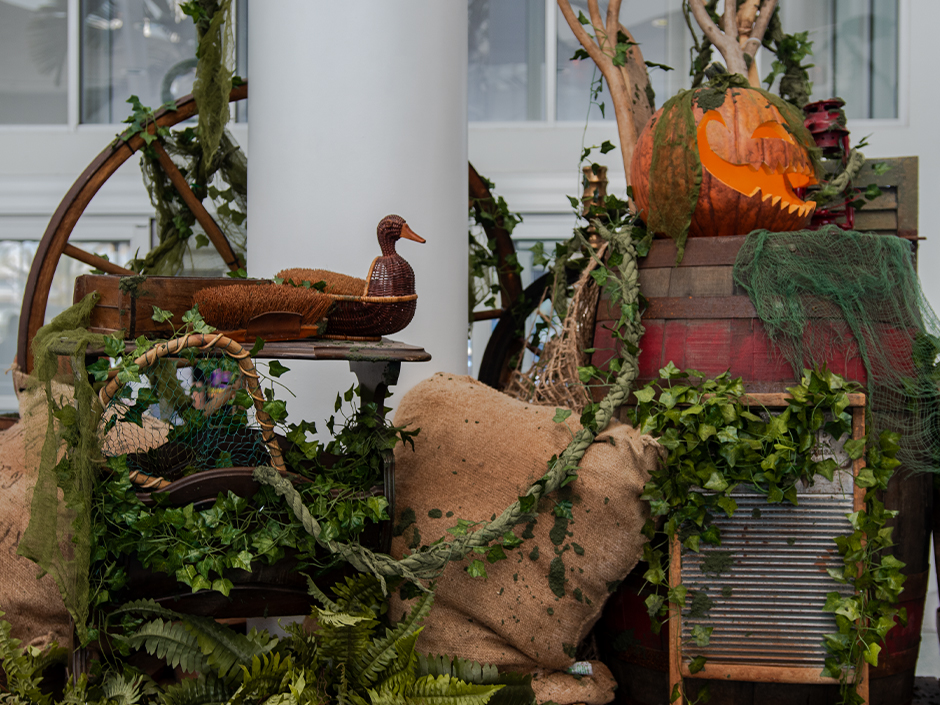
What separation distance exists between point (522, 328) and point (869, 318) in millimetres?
1088

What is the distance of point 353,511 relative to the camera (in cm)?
130

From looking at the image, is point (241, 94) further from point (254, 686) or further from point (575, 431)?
point (254, 686)

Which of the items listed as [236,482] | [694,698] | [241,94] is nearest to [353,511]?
[236,482]

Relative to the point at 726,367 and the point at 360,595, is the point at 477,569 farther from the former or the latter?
the point at 726,367

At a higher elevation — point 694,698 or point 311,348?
point 311,348

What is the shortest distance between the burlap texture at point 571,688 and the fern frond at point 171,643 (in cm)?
64

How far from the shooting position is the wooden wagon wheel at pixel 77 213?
200 cm

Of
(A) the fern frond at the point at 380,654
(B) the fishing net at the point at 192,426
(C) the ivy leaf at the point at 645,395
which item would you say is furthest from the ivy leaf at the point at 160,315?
(C) the ivy leaf at the point at 645,395

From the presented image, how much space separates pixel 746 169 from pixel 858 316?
1.25ft

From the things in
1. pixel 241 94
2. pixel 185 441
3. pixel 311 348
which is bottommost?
pixel 185 441

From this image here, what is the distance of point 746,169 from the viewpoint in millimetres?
1561

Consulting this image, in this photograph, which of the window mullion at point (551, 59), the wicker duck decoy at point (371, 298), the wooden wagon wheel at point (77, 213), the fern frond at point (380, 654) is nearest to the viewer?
the fern frond at point (380, 654)

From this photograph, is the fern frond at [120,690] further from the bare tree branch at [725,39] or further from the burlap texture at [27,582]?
the bare tree branch at [725,39]

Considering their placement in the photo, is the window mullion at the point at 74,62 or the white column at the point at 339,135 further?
the window mullion at the point at 74,62
